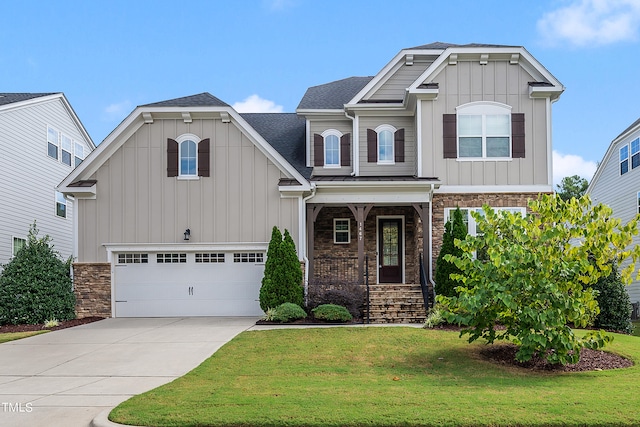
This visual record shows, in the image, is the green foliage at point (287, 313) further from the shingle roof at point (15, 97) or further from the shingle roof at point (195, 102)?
the shingle roof at point (15, 97)

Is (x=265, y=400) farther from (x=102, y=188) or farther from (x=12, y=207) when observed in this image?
(x=12, y=207)

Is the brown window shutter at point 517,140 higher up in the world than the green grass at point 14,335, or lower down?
higher up

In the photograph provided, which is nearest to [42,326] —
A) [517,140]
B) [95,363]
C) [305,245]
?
[95,363]

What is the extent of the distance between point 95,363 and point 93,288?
7.07 m

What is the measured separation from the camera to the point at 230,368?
11.0 m

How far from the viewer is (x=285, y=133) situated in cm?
2398

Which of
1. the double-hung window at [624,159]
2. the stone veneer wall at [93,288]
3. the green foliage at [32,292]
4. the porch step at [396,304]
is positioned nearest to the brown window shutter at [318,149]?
the porch step at [396,304]

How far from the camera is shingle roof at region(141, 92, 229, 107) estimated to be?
741 inches

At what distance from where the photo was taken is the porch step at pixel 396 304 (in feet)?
56.1

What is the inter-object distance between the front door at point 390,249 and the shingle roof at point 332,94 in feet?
13.7

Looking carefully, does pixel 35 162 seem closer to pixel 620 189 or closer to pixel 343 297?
pixel 343 297

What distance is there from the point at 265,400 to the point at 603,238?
608cm

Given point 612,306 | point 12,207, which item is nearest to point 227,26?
point 12,207

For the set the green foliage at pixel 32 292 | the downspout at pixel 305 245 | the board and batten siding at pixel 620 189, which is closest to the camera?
the green foliage at pixel 32 292
